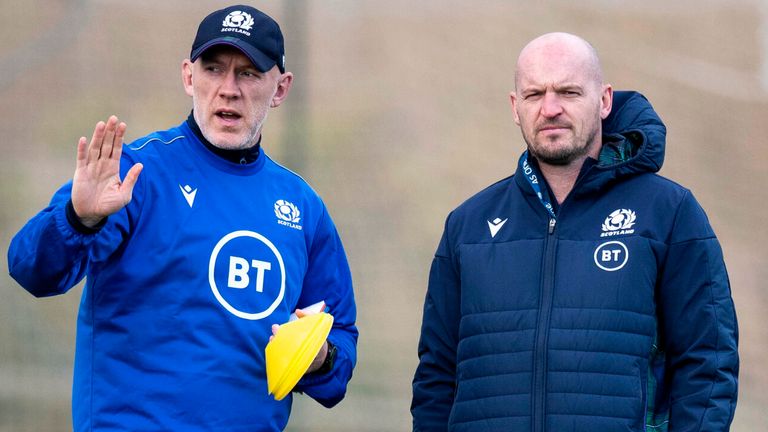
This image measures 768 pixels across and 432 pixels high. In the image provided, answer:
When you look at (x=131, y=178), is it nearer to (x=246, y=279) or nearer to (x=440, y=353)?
(x=246, y=279)

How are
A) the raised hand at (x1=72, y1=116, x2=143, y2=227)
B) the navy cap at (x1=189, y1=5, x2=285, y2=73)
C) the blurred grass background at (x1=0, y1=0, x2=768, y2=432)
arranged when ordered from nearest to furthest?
the raised hand at (x1=72, y1=116, x2=143, y2=227) < the navy cap at (x1=189, y1=5, x2=285, y2=73) < the blurred grass background at (x1=0, y1=0, x2=768, y2=432)

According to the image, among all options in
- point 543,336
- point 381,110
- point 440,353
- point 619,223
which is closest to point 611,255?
point 619,223

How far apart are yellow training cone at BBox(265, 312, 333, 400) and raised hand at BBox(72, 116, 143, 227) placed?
0.47 metres

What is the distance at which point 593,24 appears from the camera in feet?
13.1

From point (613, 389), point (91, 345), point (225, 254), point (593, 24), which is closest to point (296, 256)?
point (225, 254)

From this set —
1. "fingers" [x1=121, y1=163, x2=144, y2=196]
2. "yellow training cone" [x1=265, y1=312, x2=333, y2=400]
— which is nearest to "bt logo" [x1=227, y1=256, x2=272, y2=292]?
"yellow training cone" [x1=265, y1=312, x2=333, y2=400]

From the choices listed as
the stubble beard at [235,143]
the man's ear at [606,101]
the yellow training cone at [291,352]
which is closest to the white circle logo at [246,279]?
the yellow training cone at [291,352]

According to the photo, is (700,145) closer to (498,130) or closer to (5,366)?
(498,130)

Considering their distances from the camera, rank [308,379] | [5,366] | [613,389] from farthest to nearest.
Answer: [5,366], [308,379], [613,389]

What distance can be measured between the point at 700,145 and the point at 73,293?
2273 millimetres

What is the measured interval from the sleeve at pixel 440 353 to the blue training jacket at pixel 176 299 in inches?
14.2

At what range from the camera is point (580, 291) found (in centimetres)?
258

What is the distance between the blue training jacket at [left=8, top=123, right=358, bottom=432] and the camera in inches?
97.0

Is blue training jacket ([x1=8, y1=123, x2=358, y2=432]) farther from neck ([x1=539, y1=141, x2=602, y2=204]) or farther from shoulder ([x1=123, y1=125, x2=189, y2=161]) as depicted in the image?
neck ([x1=539, y1=141, x2=602, y2=204])
